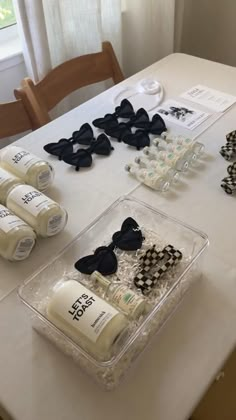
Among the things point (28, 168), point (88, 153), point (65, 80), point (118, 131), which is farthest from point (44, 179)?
point (65, 80)

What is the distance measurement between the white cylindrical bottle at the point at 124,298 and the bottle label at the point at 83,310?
3cm

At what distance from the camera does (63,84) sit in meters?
1.29

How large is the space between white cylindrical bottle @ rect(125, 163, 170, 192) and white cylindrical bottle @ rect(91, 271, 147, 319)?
0.31m

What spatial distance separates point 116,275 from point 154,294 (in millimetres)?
74

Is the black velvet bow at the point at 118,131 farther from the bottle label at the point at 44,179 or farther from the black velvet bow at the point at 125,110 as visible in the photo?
the bottle label at the point at 44,179

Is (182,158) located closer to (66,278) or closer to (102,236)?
(102,236)

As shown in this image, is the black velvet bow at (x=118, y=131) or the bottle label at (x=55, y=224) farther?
the black velvet bow at (x=118, y=131)

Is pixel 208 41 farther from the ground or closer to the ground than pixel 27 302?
closer to the ground

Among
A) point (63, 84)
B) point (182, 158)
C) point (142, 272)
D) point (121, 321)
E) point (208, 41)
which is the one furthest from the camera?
point (208, 41)

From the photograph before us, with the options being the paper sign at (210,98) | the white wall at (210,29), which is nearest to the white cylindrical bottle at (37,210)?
the paper sign at (210,98)

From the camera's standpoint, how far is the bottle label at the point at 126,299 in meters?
0.59

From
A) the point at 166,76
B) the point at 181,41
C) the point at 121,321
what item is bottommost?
the point at 181,41

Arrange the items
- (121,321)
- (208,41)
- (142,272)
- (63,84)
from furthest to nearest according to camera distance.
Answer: (208,41)
(63,84)
(142,272)
(121,321)

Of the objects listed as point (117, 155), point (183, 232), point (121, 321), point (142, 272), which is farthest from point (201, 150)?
point (121, 321)
